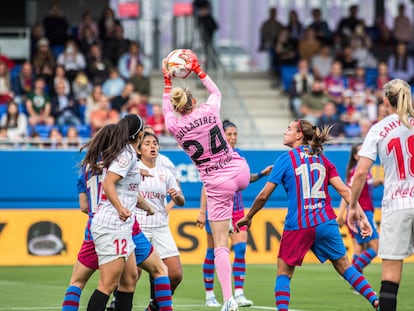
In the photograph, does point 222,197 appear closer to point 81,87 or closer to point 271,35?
point 81,87

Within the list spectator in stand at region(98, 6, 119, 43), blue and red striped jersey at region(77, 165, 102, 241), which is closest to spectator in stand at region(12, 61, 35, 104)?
spectator in stand at region(98, 6, 119, 43)

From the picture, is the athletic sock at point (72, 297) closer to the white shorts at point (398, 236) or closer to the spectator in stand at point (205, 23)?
the white shorts at point (398, 236)

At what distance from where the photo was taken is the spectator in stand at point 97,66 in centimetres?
2334

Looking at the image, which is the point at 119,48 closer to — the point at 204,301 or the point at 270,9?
the point at 270,9

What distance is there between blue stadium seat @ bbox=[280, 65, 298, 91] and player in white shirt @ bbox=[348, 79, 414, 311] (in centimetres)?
1688

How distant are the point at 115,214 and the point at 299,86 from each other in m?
15.6

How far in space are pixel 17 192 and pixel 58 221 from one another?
1.06 m

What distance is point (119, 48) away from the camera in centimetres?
2459

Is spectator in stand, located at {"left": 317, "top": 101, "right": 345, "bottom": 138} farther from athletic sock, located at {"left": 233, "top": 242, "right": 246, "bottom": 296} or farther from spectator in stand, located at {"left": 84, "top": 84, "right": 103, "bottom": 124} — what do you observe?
athletic sock, located at {"left": 233, "top": 242, "right": 246, "bottom": 296}

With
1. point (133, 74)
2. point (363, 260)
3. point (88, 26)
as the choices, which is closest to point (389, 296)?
point (363, 260)

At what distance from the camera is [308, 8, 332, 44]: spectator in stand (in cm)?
2720

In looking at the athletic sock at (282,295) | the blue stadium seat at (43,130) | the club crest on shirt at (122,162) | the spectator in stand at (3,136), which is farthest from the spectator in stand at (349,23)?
the club crest on shirt at (122,162)

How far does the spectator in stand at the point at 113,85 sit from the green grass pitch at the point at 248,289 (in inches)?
270

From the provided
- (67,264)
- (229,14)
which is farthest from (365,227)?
(229,14)
